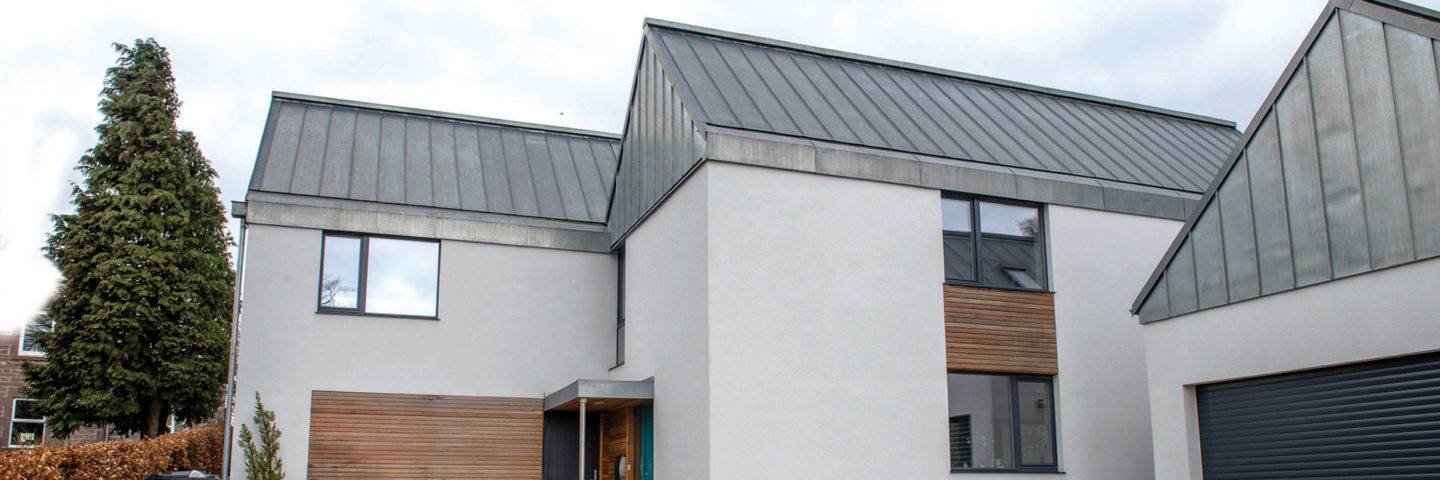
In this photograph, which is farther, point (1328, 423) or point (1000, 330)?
point (1000, 330)

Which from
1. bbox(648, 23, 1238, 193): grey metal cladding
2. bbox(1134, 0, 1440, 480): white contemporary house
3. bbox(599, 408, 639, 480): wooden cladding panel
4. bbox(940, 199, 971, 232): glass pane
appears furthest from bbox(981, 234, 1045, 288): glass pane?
bbox(599, 408, 639, 480): wooden cladding panel

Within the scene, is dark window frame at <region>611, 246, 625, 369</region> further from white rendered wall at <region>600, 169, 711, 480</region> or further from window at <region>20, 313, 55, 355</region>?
window at <region>20, 313, 55, 355</region>

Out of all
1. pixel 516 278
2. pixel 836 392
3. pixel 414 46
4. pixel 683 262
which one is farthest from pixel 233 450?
pixel 414 46

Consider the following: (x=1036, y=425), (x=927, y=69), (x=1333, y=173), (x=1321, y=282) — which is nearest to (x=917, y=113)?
(x=927, y=69)

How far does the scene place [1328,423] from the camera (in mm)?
8500

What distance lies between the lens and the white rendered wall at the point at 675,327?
10336 millimetres

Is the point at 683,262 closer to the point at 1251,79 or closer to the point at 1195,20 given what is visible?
the point at 1195,20

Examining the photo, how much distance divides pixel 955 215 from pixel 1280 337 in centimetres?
386

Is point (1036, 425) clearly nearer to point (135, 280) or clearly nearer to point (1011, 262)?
point (1011, 262)

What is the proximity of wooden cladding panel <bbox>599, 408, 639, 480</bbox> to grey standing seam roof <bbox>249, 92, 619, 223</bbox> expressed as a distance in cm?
315

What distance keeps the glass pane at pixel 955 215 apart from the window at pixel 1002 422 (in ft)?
5.46

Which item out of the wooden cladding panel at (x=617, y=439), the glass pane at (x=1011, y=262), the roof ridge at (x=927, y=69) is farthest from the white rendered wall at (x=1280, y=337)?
the roof ridge at (x=927, y=69)

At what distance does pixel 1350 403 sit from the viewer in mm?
8328

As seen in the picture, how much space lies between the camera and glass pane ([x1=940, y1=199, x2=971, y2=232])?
38.7 feet
